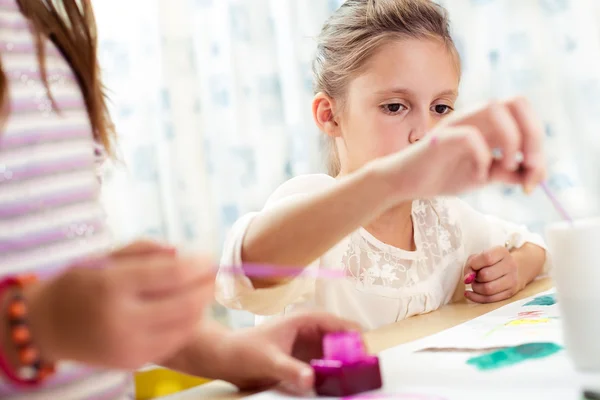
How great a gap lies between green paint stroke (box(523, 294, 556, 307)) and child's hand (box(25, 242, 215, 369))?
62 cm

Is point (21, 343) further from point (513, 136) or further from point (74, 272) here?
point (513, 136)

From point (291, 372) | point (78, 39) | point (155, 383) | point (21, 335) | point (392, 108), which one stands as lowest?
point (155, 383)

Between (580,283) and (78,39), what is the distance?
0.54 meters

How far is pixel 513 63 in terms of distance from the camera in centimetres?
147

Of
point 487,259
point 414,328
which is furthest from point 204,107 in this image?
→ point 414,328

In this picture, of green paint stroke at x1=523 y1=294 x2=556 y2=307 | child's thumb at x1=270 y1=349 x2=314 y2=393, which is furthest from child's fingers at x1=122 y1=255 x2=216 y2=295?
green paint stroke at x1=523 y1=294 x2=556 y2=307

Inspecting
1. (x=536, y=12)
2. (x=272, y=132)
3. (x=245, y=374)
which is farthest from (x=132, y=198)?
(x=245, y=374)

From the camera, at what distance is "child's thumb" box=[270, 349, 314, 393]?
547 mm

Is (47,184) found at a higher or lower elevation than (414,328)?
higher

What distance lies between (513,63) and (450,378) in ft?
3.52

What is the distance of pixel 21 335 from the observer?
385mm

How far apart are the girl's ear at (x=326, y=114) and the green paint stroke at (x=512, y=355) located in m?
0.63

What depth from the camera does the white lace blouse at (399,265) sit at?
1058 mm

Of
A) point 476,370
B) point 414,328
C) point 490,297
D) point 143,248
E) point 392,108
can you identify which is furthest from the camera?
point 392,108
